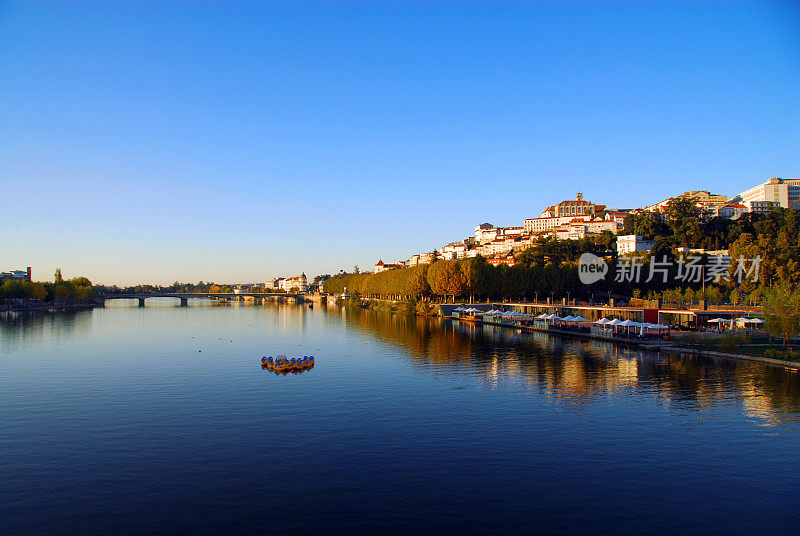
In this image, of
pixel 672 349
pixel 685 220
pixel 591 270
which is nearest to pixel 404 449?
pixel 672 349

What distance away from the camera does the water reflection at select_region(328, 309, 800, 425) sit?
3925 cm

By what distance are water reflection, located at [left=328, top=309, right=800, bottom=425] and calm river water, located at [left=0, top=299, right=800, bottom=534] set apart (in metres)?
0.35

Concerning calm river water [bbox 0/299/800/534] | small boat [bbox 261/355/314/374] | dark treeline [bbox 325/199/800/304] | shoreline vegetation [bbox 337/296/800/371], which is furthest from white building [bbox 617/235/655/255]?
small boat [bbox 261/355/314/374]

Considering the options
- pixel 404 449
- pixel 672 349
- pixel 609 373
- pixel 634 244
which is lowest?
pixel 404 449

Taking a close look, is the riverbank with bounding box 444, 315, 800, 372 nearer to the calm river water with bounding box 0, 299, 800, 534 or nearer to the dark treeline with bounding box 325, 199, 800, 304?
the calm river water with bounding box 0, 299, 800, 534

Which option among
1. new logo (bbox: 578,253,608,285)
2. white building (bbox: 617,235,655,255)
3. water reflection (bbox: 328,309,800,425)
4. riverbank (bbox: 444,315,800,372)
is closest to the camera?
water reflection (bbox: 328,309,800,425)

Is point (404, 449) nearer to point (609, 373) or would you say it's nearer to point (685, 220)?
point (609, 373)

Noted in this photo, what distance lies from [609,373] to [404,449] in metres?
29.0

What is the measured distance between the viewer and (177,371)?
54.7 metres

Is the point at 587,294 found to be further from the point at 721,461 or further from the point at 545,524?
the point at 545,524

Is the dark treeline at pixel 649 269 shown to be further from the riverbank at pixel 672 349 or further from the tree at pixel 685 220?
the riverbank at pixel 672 349

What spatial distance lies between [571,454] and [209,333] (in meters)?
82.7

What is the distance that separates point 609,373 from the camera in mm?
50719

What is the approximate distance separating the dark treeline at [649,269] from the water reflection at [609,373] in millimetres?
40976
